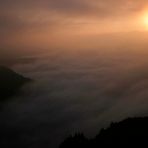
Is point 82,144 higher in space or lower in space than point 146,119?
lower

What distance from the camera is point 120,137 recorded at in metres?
98.1

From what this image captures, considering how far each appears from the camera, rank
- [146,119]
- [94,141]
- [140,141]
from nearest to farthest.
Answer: [140,141]
[94,141]
[146,119]

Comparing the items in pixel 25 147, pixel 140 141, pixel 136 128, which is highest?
pixel 25 147

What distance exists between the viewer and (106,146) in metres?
94.8

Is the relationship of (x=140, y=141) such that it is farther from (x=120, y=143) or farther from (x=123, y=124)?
(x=123, y=124)

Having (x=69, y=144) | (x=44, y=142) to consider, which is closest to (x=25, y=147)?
(x=44, y=142)

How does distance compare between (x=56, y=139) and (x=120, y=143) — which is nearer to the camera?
(x=120, y=143)

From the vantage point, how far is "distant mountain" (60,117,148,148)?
306ft

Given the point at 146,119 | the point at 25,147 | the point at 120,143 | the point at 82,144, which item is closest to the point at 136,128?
the point at 146,119

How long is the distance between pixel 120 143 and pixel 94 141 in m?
10.5

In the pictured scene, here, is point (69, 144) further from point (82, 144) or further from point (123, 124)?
point (123, 124)

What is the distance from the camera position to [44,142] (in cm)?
19825

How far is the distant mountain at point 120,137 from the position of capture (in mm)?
93188

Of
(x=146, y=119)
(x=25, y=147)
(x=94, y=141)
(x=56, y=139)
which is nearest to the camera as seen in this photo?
(x=94, y=141)
